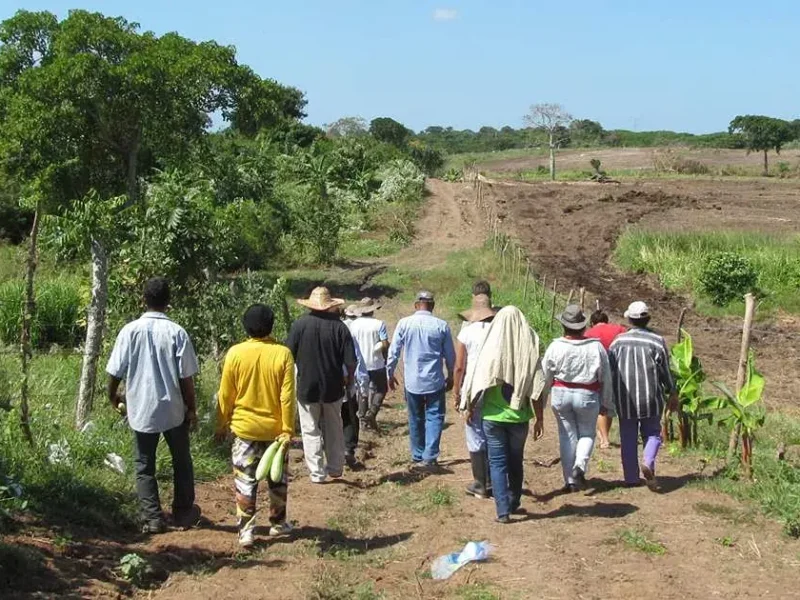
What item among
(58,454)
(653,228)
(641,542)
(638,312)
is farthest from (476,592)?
(653,228)

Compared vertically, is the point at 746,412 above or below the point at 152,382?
below

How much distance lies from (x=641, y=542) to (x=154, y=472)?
328 centimetres

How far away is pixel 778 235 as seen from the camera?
27719 millimetres

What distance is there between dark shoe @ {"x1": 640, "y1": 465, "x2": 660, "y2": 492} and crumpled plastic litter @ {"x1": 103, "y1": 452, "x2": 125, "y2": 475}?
412cm

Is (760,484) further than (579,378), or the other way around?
(760,484)

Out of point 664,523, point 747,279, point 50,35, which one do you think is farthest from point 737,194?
point 664,523

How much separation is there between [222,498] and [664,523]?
3.42 metres

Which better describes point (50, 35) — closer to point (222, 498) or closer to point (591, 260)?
point (222, 498)

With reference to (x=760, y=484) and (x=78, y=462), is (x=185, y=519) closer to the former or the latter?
(x=78, y=462)

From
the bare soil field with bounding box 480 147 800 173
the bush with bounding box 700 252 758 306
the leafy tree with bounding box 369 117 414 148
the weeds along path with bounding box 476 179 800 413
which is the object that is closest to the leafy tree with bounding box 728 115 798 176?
the bare soil field with bounding box 480 147 800 173

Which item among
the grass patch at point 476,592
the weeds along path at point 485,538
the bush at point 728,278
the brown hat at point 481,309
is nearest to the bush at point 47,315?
the weeds along path at point 485,538

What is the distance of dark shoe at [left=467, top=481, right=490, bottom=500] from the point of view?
7930 mm

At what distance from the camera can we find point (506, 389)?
712cm

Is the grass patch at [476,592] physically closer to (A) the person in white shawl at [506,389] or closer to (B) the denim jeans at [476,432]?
(A) the person in white shawl at [506,389]
